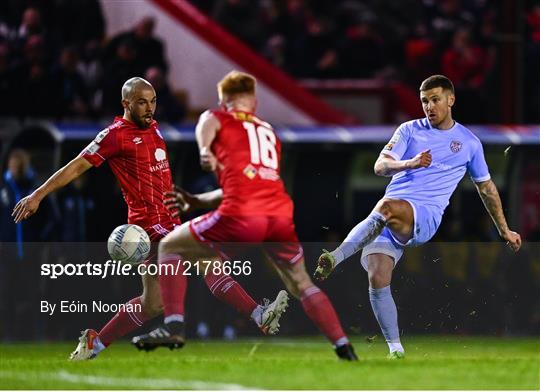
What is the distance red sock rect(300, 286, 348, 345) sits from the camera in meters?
11.0

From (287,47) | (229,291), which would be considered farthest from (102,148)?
(287,47)

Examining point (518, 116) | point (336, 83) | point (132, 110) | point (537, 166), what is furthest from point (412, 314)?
point (336, 83)

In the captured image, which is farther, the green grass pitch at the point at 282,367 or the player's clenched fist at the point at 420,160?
the player's clenched fist at the point at 420,160

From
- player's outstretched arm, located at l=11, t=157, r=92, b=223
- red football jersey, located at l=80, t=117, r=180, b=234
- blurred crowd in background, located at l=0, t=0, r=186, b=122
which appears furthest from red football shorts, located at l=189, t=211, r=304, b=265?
blurred crowd in background, located at l=0, t=0, r=186, b=122

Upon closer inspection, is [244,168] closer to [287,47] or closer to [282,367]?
[282,367]

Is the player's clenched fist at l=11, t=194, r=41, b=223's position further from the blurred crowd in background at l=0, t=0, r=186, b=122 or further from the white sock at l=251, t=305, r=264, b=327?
the blurred crowd in background at l=0, t=0, r=186, b=122

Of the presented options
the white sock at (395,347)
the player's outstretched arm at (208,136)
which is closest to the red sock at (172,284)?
the player's outstretched arm at (208,136)

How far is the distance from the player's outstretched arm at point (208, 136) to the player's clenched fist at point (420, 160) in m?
1.22

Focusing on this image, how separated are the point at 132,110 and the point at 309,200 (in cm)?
593

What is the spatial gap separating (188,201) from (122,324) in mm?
896

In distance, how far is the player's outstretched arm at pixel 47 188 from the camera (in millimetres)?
10945

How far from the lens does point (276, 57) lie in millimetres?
21203

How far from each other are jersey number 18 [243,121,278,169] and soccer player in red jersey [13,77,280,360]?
0.79 meters

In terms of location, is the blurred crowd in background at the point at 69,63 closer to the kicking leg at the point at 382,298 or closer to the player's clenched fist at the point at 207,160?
the kicking leg at the point at 382,298
